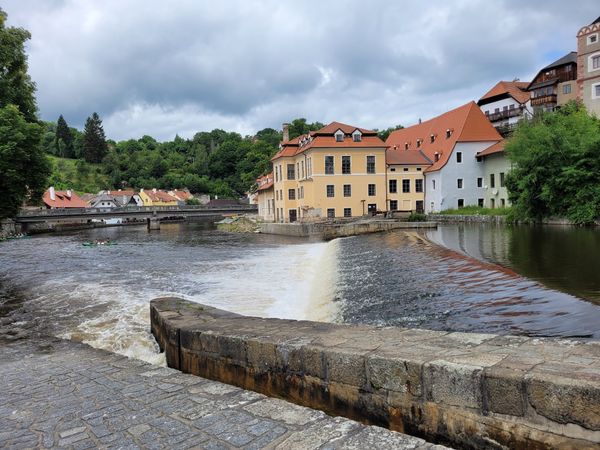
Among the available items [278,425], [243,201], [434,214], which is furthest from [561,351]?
[243,201]

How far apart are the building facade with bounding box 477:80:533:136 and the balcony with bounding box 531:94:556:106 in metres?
1.44

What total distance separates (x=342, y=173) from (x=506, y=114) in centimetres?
3423

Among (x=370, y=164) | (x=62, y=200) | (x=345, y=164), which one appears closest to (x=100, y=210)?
(x=62, y=200)

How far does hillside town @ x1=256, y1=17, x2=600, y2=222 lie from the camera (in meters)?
50.3

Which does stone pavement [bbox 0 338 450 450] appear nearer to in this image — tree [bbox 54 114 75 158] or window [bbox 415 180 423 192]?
window [bbox 415 180 423 192]

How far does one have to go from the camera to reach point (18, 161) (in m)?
25.0

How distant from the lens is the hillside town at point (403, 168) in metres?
50.3

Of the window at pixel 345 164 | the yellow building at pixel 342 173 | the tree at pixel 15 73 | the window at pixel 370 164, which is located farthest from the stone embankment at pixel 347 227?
the tree at pixel 15 73

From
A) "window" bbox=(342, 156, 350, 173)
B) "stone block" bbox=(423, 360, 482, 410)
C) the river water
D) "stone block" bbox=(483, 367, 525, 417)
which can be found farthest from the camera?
"window" bbox=(342, 156, 350, 173)

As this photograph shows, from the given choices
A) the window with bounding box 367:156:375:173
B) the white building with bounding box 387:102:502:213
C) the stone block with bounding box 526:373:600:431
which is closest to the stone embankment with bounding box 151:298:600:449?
the stone block with bounding box 526:373:600:431

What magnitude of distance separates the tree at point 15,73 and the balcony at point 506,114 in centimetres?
6203

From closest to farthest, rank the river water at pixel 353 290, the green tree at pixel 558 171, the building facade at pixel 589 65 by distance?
the river water at pixel 353 290 → the green tree at pixel 558 171 → the building facade at pixel 589 65

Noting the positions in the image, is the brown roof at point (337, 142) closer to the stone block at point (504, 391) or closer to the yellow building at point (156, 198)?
the stone block at point (504, 391)

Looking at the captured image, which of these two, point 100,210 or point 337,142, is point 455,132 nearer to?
point 337,142
